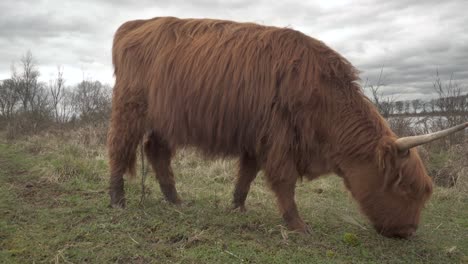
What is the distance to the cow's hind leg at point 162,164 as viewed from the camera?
228 inches

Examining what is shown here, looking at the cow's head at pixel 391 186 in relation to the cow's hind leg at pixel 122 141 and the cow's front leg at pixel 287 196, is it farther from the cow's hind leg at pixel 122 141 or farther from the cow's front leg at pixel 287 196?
the cow's hind leg at pixel 122 141

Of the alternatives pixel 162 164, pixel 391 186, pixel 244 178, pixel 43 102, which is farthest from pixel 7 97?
pixel 391 186

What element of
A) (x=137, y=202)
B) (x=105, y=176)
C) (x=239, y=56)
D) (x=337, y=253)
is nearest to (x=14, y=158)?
(x=105, y=176)

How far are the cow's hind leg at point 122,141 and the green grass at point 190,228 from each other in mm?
270

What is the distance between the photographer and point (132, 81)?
5156mm

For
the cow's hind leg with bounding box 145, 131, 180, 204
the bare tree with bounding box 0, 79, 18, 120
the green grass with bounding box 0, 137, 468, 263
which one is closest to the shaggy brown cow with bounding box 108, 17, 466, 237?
the green grass with bounding box 0, 137, 468, 263

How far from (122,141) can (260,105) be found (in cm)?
190

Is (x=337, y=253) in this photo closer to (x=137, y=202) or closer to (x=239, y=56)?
(x=239, y=56)

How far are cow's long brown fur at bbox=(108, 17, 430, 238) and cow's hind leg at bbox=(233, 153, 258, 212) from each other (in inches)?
6.2

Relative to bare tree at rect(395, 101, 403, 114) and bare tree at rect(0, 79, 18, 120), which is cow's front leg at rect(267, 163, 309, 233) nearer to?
bare tree at rect(395, 101, 403, 114)

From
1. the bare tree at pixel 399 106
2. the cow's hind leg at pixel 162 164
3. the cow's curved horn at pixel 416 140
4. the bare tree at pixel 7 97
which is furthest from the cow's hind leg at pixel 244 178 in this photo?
the bare tree at pixel 7 97

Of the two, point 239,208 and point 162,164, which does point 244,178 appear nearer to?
point 239,208

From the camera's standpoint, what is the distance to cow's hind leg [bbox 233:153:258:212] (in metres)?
5.38

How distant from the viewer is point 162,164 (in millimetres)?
5852
